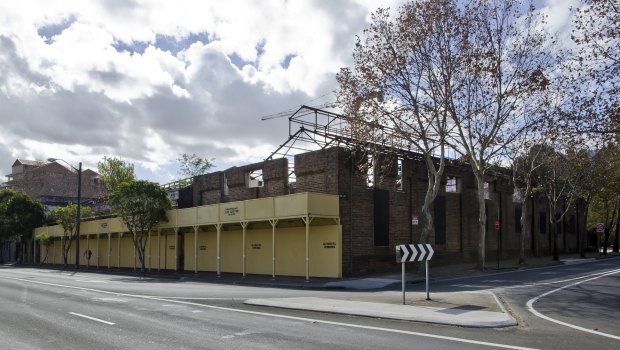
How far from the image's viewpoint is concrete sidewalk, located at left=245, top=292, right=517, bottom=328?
35.9 feet

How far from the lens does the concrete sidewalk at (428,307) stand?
10938mm

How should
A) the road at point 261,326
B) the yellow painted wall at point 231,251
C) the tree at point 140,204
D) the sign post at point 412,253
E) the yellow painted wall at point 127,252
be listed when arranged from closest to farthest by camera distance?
the road at point 261,326, the sign post at point 412,253, the yellow painted wall at point 231,251, the tree at point 140,204, the yellow painted wall at point 127,252

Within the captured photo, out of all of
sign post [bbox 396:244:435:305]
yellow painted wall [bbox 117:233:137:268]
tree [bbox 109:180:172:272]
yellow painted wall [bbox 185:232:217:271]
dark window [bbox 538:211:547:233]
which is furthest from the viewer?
dark window [bbox 538:211:547:233]

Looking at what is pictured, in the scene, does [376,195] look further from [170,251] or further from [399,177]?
[170,251]

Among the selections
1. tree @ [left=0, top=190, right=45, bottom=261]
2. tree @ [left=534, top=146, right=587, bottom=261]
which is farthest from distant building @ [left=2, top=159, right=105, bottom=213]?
tree @ [left=534, top=146, right=587, bottom=261]

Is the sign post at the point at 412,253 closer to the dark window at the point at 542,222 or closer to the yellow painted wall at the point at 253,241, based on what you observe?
the yellow painted wall at the point at 253,241

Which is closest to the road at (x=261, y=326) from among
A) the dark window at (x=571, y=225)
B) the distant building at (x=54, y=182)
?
the dark window at (x=571, y=225)

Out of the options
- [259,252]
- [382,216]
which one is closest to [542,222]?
[382,216]

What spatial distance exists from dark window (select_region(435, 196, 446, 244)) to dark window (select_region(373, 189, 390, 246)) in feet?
16.2

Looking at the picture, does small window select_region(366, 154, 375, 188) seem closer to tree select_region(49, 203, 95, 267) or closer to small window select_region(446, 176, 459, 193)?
small window select_region(446, 176, 459, 193)

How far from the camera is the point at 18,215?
189ft

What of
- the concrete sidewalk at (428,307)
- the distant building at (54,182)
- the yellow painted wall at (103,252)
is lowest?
the yellow painted wall at (103,252)

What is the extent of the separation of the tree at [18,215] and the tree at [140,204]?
2727 centimetres

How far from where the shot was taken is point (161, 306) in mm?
14555
